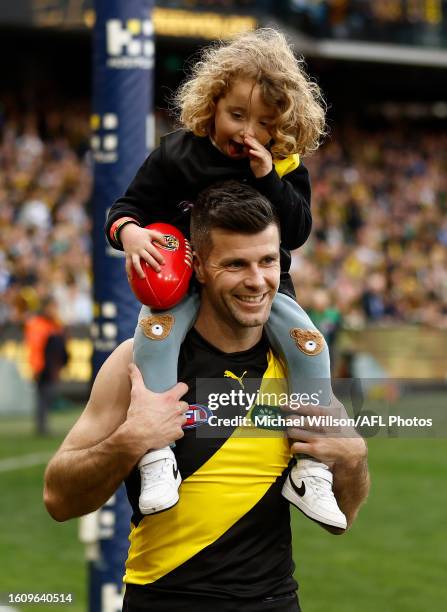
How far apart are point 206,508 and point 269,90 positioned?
4.21 feet

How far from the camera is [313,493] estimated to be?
12.4 ft

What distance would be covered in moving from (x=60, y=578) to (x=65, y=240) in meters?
13.1

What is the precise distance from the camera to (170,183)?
13.2 ft

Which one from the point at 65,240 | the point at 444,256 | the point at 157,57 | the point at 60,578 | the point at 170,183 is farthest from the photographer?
the point at 157,57

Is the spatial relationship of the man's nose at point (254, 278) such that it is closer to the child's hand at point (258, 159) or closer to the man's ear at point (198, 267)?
the man's ear at point (198, 267)

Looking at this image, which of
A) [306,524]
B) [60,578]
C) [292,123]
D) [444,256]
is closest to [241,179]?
[292,123]

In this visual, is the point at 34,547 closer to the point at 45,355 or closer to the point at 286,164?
the point at 286,164

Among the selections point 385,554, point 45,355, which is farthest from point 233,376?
point 45,355

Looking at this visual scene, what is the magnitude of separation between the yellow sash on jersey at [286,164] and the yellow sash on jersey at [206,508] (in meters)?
0.84

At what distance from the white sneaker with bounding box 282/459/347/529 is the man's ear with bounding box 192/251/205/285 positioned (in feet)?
2.07

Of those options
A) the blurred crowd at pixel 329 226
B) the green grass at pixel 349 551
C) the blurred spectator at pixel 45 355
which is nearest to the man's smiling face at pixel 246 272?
Answer: the green grass at pixel 349 551

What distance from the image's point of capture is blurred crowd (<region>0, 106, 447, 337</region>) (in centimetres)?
2017

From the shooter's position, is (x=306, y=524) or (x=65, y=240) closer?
(x=306, y=524)

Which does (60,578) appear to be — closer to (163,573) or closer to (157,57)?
(163,573)
